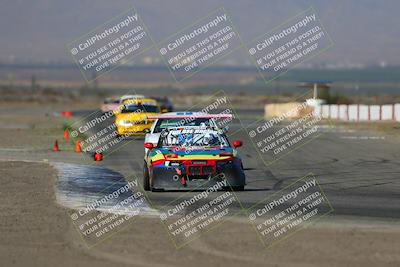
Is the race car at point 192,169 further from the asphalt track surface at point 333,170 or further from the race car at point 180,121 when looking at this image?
the race car at point 180,121

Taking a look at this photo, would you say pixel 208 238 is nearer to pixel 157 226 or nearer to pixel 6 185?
pixel 157 226

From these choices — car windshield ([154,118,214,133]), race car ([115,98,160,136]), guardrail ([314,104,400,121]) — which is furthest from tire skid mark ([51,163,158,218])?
guardrail ([314,104,400,121])

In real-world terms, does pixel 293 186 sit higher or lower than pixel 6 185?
lower

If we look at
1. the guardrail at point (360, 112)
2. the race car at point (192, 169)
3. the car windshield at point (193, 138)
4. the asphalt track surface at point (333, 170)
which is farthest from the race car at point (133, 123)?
the guardrail at point (360, 112)

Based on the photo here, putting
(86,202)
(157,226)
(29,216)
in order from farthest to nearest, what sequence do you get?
1. (86,202)
2. (29,216)
3. (157,226)

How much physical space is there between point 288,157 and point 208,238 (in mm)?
15921

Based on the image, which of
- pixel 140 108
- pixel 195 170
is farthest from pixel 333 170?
pixel 140 108

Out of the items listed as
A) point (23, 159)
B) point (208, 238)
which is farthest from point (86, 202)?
point (23, 159)

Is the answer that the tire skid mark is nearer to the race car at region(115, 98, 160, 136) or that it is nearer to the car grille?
the car grille

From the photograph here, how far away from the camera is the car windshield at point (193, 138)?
1981cm

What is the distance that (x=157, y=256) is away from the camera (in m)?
11.9

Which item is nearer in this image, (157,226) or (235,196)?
(157,226)

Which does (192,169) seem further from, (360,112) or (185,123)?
(360,112)

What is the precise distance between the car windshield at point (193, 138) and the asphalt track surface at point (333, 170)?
1.08 metres
